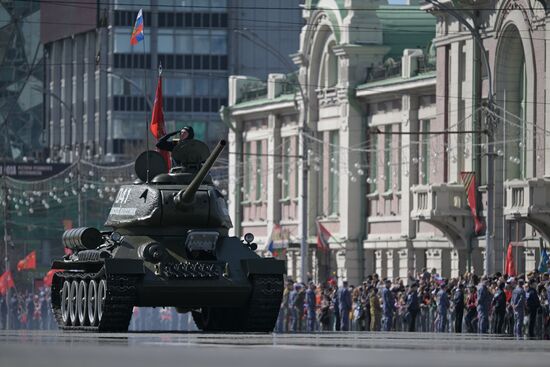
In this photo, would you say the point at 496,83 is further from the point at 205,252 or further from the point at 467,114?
the point at 205,252

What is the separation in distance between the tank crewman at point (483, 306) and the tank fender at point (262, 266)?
941cm

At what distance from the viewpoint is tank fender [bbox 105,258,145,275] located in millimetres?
38688

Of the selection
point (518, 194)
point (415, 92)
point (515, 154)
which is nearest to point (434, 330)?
point (518, 194)

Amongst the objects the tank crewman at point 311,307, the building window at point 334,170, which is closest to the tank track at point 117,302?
the tank crewman at point 311,307

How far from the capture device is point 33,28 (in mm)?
147625

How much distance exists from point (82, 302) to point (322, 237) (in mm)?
36430

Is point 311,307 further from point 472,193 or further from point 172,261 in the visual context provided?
point 172,261

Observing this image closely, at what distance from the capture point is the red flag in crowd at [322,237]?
253 ft

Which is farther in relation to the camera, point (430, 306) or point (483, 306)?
point (430, 306)

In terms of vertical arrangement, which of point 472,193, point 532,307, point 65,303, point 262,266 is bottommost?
point 532,307

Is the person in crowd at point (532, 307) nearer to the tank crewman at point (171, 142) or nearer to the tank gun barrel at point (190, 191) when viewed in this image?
the tank crewman at point (171, 142)

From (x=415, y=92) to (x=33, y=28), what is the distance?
7957cm

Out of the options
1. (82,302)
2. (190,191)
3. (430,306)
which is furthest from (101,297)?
(430,306)

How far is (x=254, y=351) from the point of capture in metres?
29.6
